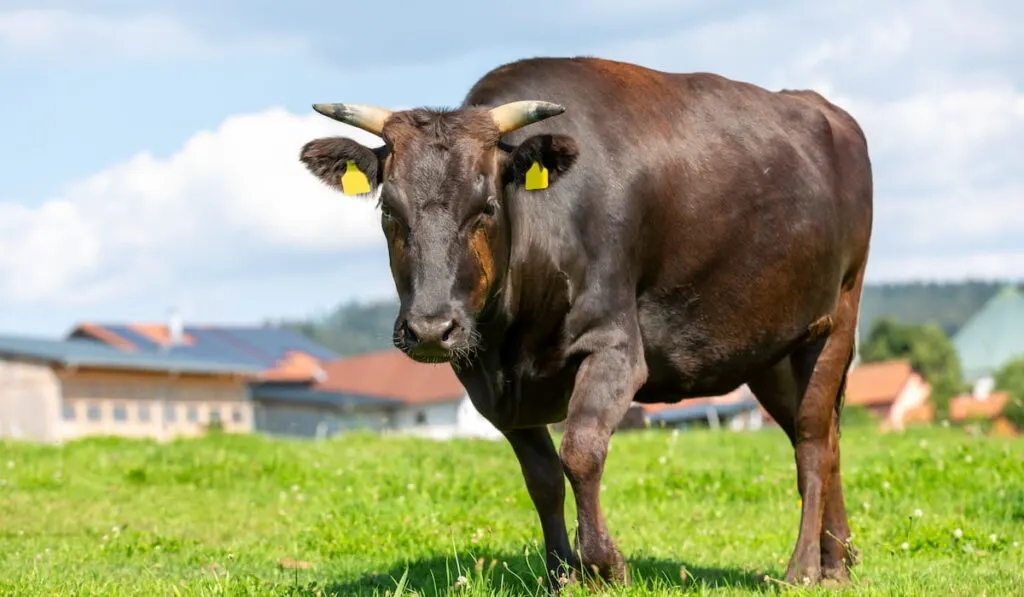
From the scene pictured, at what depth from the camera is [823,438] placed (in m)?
8.99

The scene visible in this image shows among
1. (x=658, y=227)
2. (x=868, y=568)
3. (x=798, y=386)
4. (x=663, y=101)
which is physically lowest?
(x=868, y=568)

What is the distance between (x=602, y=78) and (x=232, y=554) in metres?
4.52

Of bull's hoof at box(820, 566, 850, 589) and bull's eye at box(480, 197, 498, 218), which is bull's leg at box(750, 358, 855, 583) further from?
bull's eye at box(480, 197, 498, 218)

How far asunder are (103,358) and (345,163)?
193 ft

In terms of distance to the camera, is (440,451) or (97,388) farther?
(97,388)

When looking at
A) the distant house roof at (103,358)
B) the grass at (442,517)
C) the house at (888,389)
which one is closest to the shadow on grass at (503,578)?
the grass at (442,517)

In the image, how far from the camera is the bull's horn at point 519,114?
734 centimetres

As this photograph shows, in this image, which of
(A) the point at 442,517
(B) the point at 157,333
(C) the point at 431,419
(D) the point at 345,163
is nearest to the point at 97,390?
(B) the point at 157,333

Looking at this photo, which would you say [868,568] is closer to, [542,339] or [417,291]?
[542,339]

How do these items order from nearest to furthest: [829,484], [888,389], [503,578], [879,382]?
[503,578], [829,484], [888,389], [879,382]

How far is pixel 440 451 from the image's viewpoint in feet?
53.5

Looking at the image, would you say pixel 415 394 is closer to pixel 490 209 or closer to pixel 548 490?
pixel 548 490

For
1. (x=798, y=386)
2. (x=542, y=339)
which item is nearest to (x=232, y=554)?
(x=542, y=339)

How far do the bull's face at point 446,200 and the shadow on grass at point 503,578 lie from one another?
4.20ft
